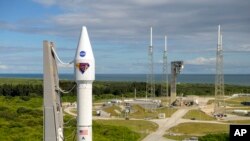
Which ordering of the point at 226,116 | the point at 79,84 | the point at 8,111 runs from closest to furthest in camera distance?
the point at 79,84 → the point at 8,111 → the point at 226,116

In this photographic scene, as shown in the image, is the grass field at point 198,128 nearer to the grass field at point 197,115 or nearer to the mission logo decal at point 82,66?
the grass field at point 197,115

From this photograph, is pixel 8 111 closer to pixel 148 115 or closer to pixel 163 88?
pixel 148 115

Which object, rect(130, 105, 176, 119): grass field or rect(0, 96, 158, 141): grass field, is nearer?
rect(0, 96, 158, 141): grass field

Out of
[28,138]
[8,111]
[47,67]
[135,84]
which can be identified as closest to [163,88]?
[135,84]

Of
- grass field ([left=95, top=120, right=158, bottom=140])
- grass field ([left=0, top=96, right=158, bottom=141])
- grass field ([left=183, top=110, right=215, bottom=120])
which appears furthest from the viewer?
grass field ([left=183, top=110, right=215, bottom=120])

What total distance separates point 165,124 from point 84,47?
46.2 metres

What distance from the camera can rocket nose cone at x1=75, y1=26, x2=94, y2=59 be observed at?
70.0 ft

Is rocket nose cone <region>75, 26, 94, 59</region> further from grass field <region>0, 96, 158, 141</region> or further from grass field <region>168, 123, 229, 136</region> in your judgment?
grass field <region>168, 123, 229, 136</region>

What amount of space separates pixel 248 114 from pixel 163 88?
190 ft

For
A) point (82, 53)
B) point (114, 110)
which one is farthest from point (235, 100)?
point (82, 53)

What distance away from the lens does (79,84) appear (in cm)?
2189

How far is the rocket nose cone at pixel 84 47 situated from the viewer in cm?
2133

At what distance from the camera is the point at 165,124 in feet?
216

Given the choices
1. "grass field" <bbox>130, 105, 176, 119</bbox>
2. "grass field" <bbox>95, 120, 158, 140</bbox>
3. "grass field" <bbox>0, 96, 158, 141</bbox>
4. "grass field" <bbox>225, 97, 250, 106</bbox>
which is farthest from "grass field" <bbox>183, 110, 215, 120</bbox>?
"grass field" <bbox>225, 97, 250, 106</bbox>
